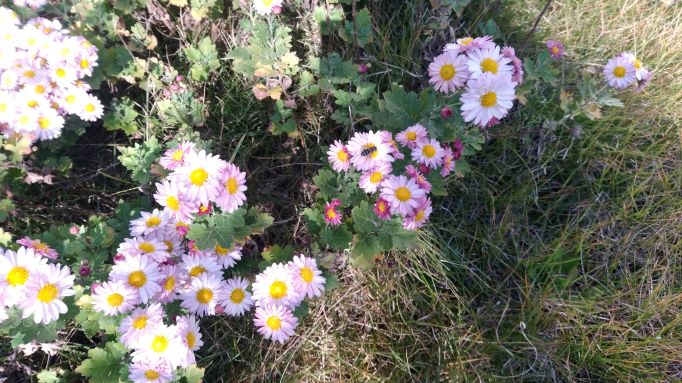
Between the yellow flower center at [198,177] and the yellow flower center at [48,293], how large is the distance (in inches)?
22.6

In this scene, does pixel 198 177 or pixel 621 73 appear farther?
pixel 621 73

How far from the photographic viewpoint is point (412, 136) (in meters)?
1.70

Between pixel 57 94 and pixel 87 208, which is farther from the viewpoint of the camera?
pixel 87 208

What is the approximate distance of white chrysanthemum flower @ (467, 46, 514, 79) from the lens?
5.24 ft

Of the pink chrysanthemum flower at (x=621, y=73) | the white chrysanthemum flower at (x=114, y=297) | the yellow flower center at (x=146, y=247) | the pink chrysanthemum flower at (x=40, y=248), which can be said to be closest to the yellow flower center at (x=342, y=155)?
the yellow flower center at (x=146, y=247)

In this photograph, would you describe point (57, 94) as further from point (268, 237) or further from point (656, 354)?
point (656, 354)

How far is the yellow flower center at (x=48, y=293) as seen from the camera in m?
1.49

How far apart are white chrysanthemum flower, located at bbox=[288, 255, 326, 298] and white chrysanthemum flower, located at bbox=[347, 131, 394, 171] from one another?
41 cm

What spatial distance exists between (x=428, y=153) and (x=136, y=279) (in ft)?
3.68

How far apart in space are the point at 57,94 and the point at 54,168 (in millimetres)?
386

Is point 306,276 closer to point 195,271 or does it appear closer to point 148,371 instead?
point 195,271

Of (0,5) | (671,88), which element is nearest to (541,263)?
(671,88)

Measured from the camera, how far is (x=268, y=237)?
2.28m

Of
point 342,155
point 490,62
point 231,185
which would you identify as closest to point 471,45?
point 490,62
